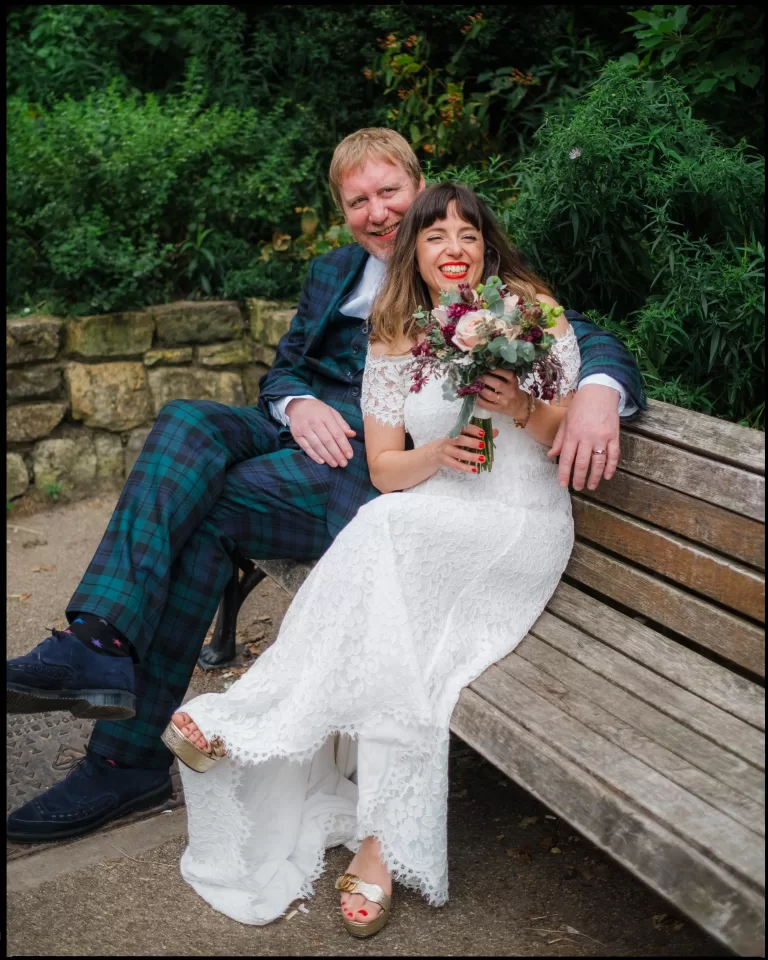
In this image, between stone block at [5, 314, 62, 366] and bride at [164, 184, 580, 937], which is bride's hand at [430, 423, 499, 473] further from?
stone block at [5, 314, 62, 366]

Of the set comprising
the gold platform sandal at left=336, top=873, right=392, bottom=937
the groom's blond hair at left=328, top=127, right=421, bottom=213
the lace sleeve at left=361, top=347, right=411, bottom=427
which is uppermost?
the groom's blond hair at left=328, top=127, right=421, bottom=213

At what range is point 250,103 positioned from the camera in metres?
6.32

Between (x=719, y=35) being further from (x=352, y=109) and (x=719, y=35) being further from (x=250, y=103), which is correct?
(x=250, y=103)

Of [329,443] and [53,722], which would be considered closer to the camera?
[329,443]

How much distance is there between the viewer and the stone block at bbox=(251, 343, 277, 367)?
5.64 metres

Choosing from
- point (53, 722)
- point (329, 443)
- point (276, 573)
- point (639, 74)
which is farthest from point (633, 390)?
point (53, 722)

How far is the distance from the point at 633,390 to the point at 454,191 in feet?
2.39

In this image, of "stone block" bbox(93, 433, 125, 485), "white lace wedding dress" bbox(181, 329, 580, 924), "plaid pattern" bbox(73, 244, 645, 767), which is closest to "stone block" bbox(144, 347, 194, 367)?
"stone block" bbox(93, 433, 125, 485)

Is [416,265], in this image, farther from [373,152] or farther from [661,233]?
[661,233]

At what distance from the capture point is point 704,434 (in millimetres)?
2574

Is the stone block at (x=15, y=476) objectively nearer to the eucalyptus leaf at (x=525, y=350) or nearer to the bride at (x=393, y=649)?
the bride at (x=393, y=649)

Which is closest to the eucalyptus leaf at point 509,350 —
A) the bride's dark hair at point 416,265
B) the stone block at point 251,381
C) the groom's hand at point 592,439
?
the groom's hand at point 592,439

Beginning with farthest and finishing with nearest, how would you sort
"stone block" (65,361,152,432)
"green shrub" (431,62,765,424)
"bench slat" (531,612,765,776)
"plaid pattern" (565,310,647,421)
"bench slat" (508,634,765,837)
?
1. "stone block" (65,361,152,432)
2. "green shrub" (431,62,765,424)
3. "plaid pattern" (565,310,647,421)
4. "bench slat" (531,612,765,776)
5. "bench slat" (508,634,765,837)

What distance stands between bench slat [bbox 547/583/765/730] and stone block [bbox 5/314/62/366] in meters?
3.40
